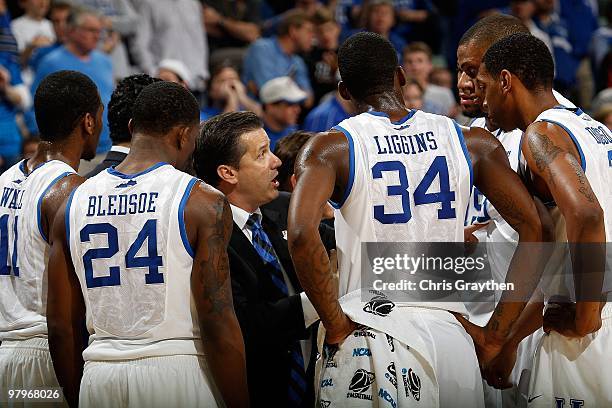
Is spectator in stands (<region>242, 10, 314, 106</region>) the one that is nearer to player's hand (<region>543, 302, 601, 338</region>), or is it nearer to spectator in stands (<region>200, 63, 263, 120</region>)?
spectator in stands (<region>200, 63, 263, 120</region>)

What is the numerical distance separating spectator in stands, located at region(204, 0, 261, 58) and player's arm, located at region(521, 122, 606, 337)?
8070mm

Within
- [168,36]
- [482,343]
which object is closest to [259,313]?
[482,343]

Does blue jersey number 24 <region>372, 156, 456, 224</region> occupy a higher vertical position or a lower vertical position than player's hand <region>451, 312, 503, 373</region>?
higher

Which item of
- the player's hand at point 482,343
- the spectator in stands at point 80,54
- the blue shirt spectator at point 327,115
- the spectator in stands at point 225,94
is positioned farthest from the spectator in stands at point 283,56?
the player's hand at point 482,343

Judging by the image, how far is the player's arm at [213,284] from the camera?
3770 mm

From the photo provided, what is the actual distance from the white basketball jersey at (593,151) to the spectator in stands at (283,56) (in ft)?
19.8

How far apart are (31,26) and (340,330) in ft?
23.6

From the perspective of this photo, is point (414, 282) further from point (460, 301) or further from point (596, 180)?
point (596, 180)

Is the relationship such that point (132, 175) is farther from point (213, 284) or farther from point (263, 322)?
point (263, 322)

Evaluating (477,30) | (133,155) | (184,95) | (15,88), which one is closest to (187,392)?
(133,155)

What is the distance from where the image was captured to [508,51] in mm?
4246

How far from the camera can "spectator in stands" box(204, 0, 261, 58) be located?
38.9 feet

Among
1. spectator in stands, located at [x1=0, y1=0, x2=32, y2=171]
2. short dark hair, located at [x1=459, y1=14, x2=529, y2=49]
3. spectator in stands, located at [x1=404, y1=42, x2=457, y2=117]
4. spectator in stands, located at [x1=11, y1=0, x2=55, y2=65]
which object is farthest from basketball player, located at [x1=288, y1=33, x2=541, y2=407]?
spectator in stands, located at [x1=11, y1=0, x2=55, y2=65]

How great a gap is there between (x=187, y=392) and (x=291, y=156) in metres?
1.89
